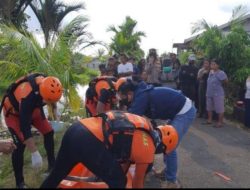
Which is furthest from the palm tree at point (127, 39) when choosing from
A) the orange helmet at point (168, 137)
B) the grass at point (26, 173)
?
the orange helmet at point (168, 137)

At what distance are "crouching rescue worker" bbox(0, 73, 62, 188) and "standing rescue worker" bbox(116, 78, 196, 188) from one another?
84 cm

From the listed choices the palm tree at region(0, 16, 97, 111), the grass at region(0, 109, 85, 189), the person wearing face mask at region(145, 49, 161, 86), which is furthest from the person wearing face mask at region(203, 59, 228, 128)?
the grass at region(0, 109, 85, 189)

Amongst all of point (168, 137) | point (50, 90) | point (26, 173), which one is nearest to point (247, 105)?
point (26, 173)

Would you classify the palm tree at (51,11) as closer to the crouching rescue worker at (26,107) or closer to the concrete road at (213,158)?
the concrete road at (213,158)

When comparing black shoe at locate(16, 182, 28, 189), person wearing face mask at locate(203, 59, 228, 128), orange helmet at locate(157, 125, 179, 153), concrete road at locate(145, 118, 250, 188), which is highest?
orange helmet at locate(157, 125, 179, 153)

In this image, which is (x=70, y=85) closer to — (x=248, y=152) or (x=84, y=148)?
(x=248, y=152)

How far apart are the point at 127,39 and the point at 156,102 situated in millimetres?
21975

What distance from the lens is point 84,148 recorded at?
13.0 feet

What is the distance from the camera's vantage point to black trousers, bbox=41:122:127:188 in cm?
391

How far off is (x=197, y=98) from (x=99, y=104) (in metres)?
6.23

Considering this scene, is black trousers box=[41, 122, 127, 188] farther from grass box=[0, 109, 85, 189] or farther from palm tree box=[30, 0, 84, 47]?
palm tree box=[30, 0, 84, 47]

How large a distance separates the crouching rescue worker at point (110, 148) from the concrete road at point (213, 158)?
205 cm

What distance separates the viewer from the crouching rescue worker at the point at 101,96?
22.9ft

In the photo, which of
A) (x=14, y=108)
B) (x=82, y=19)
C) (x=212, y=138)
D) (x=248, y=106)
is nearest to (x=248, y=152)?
(x=212, y=138)
